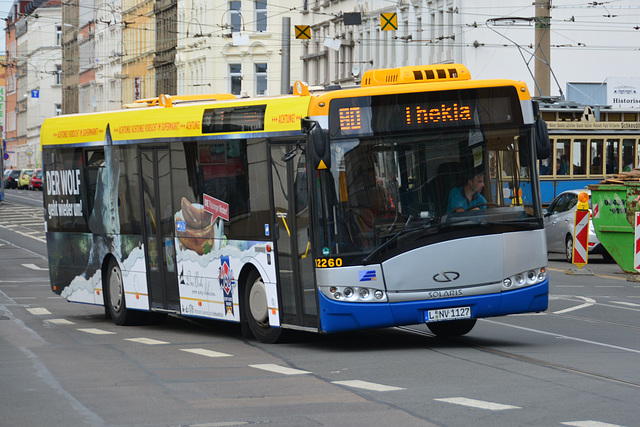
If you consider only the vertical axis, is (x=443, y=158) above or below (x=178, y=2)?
below

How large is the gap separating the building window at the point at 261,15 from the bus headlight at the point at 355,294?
2707 inches

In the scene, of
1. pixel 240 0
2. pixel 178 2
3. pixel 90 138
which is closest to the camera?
pixel 90 138

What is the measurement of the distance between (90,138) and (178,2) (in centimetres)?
7013

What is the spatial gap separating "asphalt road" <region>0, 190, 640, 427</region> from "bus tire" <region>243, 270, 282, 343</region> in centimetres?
15

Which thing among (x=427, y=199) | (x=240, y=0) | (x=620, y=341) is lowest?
(x=620, y=341)

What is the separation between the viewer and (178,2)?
87375mm

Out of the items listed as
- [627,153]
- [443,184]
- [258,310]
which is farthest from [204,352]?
[627,153]

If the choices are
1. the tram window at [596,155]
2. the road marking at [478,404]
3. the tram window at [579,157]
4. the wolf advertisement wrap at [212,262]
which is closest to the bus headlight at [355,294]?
the wolf advertisement wrap at [212,262]

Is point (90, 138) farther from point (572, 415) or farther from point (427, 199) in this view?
point (572, 415)

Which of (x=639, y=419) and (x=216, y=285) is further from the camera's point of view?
(x=216, y=285)

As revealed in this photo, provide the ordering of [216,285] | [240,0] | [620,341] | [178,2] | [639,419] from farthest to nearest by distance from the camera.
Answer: [178,2] → [240,0] → [216,285] → [620,341] → [639,419]

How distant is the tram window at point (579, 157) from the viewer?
3722 cm

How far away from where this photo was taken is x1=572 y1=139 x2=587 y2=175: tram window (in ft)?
122

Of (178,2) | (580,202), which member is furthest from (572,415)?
(178,2)
